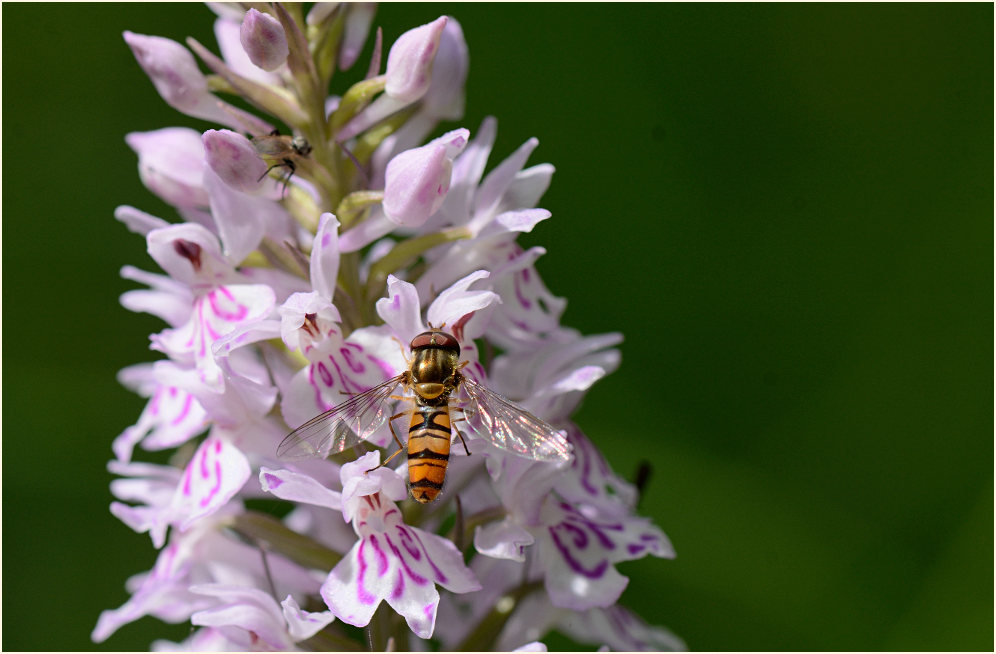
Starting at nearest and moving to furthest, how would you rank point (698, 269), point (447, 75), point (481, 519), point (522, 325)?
point (481, 519)
point (522, 325)
point (447, 75)
point (698, 269)

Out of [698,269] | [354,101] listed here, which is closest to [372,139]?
[354,101]

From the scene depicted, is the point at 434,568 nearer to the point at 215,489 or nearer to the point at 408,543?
the point at 408,543

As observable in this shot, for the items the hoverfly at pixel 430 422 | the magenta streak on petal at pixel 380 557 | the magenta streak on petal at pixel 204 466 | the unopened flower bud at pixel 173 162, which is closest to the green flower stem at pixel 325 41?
the unopened flower bud at pixel 173 162

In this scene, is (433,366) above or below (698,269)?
above

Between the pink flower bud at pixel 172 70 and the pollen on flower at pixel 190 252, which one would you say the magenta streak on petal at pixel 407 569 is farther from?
the pink flower bud at pixel 172 70

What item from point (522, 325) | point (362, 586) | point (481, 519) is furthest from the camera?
point (522, 325)

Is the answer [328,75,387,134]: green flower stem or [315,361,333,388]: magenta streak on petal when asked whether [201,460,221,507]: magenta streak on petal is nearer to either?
[315,361,333,388]: magenta streak on petal

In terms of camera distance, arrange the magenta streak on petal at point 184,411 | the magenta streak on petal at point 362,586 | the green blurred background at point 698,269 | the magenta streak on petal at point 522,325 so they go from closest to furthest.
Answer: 1. the magenta streak on petal at point 362,586
2. the magenta streak on petal at point 184,411
3. the magenta streak on petal at point 522,325
4. the green blurred background at point 698,269

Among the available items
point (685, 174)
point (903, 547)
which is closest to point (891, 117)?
point (685, 174)
